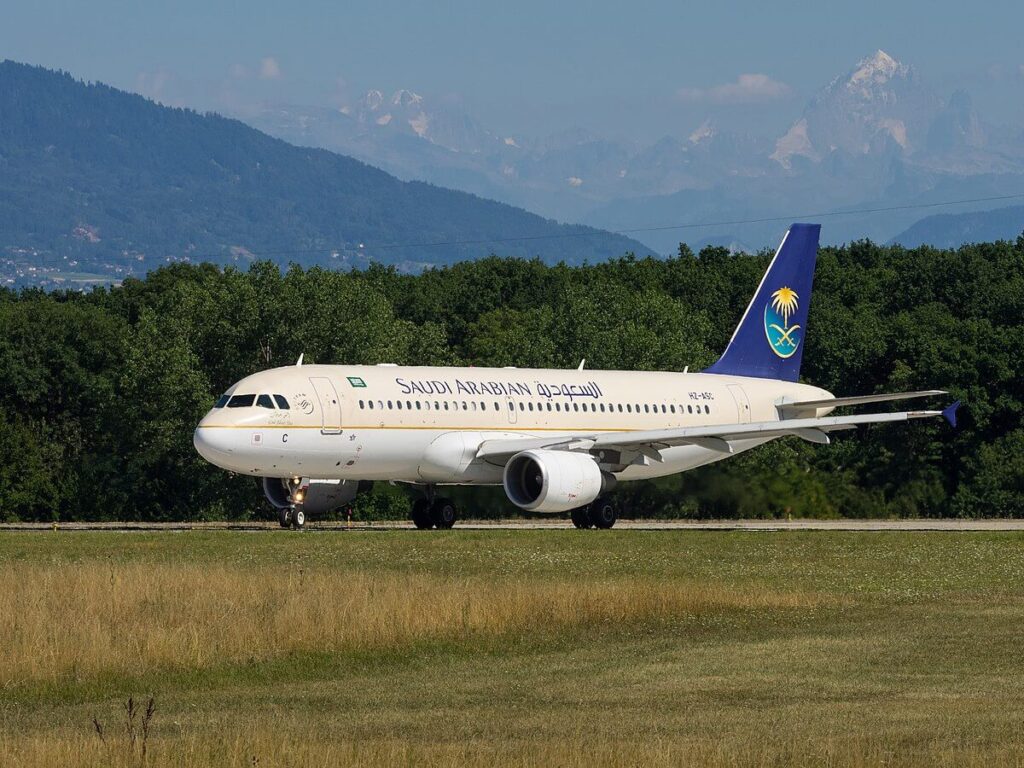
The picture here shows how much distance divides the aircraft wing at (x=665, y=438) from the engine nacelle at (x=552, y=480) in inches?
21.6

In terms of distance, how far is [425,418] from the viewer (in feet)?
153

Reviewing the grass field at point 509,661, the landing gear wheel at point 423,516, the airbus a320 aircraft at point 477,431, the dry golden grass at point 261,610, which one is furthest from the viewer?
the landing gear wheel at point 423,516

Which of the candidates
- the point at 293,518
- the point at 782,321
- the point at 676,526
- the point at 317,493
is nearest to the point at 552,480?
the point at 317,493

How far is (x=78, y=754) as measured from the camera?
15703 mm

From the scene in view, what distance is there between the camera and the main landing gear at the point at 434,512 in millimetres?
48719

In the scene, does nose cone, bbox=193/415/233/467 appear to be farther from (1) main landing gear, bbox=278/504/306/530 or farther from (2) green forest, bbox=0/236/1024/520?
(2) green forest, bbox=0/236/1024/520

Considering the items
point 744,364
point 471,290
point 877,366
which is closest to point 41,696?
point 744,364

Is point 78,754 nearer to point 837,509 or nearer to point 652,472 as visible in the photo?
point 652,472

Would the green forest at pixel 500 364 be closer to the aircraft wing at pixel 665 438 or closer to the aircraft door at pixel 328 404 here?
the aircraft wing at pixel 665 438

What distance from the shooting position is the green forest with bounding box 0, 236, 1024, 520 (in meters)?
67.0

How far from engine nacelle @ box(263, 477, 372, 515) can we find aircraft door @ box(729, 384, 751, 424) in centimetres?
1305

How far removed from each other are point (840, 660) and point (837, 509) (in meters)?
39.0

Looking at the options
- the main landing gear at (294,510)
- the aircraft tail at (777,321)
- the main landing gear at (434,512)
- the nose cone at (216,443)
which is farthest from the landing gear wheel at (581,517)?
the nose cone at (216,443)

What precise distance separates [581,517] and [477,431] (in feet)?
12.7
